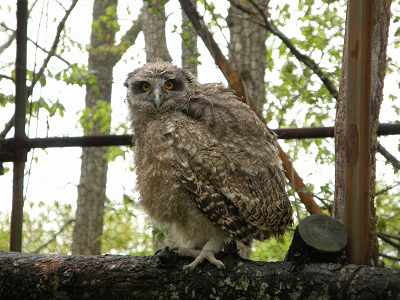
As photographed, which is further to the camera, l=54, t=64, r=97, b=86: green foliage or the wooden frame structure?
l=54, t=64, r=97, b=86: green foliage

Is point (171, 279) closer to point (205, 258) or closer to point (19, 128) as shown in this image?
point (205, 258)

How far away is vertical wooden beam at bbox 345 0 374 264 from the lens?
8.08 feet

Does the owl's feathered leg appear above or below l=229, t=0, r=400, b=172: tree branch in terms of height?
below

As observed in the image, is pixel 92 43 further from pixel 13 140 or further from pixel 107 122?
pixel 13 140

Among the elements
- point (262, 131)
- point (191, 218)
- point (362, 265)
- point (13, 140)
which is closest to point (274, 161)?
point (262, 131)

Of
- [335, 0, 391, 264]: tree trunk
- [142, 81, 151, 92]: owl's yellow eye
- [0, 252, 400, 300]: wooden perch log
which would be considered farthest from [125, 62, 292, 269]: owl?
[335, 0, 391, 264]: tree trunk

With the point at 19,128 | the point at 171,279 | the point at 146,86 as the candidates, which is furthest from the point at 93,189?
the point at 171,279

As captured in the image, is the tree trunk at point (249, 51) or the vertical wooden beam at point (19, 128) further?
the tree trunk at point (249, 51)

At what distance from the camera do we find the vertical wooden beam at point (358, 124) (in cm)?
246

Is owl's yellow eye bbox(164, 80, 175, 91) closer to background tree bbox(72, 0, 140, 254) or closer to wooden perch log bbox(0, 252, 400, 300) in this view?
wooden perch log bbox(0, 252, 400, 300)

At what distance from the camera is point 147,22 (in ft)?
25.2

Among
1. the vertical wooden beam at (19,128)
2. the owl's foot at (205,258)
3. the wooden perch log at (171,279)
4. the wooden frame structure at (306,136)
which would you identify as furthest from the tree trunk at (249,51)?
the wooden perch log at (171,279)

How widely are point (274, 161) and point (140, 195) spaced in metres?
0.79

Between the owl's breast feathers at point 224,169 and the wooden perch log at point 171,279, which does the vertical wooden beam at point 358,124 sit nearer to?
the wooden perch log at point 171,279
